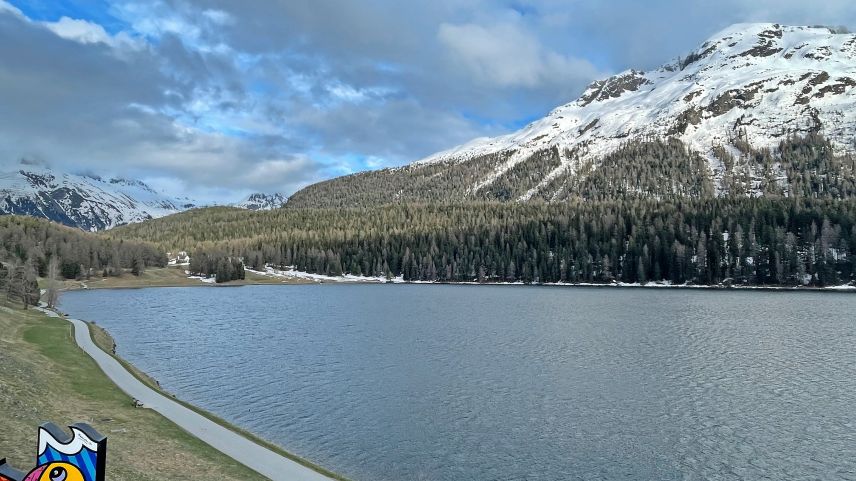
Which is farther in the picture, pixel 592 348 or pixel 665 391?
pixel 592 348

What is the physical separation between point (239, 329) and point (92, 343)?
27.7 metres

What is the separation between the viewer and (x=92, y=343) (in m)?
62.4

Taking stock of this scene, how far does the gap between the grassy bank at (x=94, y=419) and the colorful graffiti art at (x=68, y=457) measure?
15.5m

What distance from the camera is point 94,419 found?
31219 millimetres

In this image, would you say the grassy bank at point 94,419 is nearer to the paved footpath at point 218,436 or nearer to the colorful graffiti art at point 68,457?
the paved footpath at point 218,436

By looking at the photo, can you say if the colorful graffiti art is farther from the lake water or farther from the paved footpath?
the lake water

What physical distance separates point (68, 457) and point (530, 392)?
142 feet

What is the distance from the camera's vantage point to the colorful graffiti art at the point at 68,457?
21.5 feet

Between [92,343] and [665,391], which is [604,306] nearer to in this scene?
[665,391]

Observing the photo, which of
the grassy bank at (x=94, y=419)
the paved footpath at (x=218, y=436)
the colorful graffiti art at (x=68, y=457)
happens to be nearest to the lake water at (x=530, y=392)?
the paved footpath at (x=218, y=436)

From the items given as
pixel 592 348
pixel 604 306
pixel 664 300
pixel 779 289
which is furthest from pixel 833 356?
pixel 779 289

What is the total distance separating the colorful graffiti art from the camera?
6.54 m

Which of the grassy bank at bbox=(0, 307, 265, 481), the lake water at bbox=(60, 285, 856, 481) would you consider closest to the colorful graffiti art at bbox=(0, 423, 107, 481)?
the grassy bank at bbox=(0, 307, 265, 481)

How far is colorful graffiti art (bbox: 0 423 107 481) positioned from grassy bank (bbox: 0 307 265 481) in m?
15.5
